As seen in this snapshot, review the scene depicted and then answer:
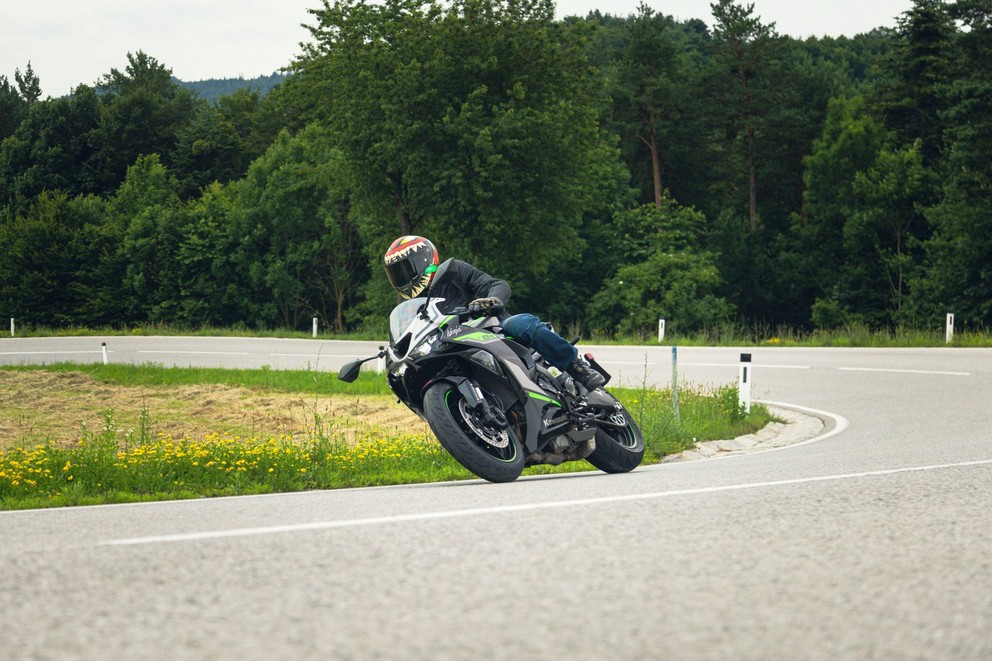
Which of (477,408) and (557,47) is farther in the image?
(557,47)

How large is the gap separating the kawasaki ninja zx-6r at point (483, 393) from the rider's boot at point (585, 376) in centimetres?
12

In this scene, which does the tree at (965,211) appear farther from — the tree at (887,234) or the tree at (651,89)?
the tree at (651,89)

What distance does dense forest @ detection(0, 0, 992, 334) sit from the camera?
147 feet

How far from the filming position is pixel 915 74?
58781mm

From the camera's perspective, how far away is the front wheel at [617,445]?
9203mm

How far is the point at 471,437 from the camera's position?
795 cm

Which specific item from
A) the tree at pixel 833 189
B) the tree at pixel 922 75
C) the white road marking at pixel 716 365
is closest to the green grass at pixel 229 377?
the white road marking at pixel 716 365

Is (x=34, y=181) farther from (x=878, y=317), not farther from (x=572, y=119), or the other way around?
(x=878, y=317)

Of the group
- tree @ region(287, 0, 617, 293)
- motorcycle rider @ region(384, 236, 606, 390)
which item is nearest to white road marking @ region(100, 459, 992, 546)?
motorcycle rider @ region(384, 236, 606, 390)

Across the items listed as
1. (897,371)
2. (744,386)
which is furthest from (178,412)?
(897,371)

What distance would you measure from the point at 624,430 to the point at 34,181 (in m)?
78.7

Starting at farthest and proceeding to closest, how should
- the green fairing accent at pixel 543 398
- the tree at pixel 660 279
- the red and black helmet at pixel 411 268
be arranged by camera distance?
1. the tree at pixel 660 279
2. the red and black helmet at pixel 411 268
3. the green fairing accent at pixel 543 398

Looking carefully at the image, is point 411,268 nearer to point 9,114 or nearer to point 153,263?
point 153,263

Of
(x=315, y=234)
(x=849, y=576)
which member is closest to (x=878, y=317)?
(x=315, y=234)
